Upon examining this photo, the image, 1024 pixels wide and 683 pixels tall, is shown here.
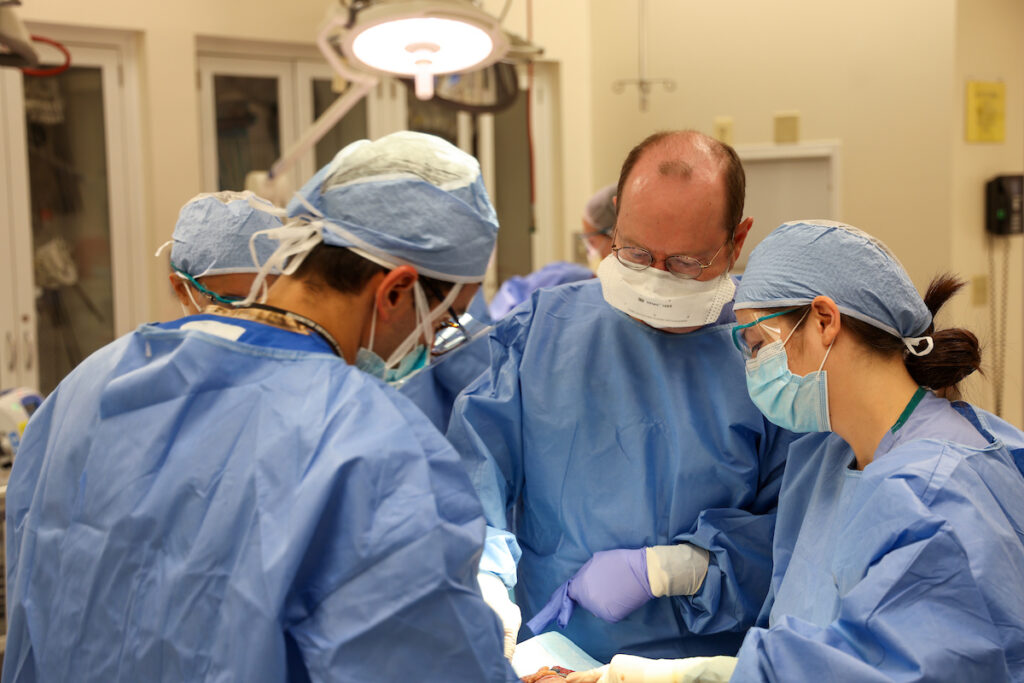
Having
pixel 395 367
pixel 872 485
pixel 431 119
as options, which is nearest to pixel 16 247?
pixel 431 119

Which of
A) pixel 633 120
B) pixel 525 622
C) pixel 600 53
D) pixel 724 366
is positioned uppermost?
pixel 600 53

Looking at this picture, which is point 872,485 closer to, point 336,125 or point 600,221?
point 600,221

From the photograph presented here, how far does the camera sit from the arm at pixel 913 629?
0.97 m

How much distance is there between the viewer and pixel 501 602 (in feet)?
4.31

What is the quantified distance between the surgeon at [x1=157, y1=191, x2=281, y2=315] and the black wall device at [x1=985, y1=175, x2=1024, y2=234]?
2.86 meters

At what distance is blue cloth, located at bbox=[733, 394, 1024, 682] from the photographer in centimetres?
98

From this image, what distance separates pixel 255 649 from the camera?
85 centimetres

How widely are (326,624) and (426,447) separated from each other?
20 centimetres

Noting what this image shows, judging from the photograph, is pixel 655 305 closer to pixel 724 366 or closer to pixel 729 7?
pixel 724 366

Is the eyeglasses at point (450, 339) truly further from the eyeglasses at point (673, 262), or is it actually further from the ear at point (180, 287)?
the ear at point (180, 287)

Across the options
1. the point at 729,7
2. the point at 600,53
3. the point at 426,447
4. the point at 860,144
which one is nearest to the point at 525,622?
the point at 426,447

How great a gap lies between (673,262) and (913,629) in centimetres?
64

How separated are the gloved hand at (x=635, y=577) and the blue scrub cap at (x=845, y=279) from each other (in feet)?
1.29

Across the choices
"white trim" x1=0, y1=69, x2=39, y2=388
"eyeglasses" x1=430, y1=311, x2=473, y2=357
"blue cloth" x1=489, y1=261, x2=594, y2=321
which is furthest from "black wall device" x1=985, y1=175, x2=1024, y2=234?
"white trim" x1=0, y1=69, x2=39, y2=388
